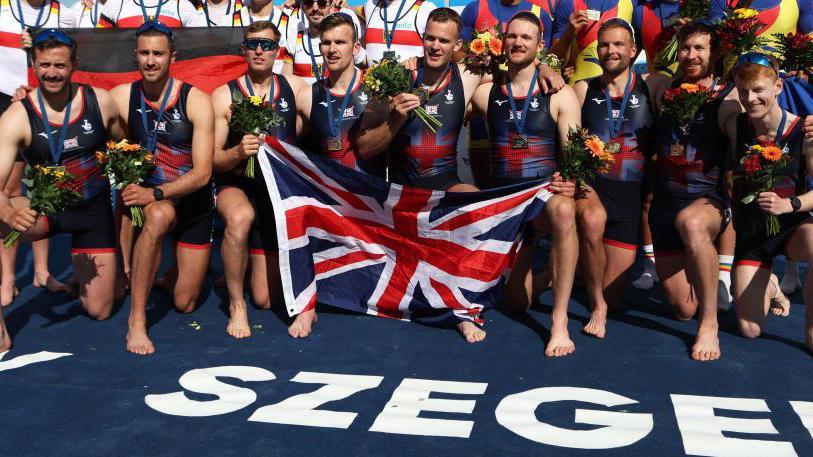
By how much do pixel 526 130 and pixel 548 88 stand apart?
1.18 ft

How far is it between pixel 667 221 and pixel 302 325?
9.61ft

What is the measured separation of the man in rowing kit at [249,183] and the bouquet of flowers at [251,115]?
0.06 m

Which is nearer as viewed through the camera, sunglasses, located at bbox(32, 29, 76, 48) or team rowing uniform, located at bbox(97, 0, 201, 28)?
sunglasses, located at bbox(32, 29, 76, 48)

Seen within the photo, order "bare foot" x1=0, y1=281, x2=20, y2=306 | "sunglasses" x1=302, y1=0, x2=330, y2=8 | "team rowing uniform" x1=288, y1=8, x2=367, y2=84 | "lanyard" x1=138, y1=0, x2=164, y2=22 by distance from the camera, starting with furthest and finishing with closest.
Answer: "lanyard" x1=138, y1=0, x2=164, y2=22 → "team rowing uniform" x1=288, y1=8, x2=367, y2=84 → "sunglasses" x1=302, y1=0, x2=330, y2=8 → "bare foot" x1=0, y1=281, x2=20, y2=306

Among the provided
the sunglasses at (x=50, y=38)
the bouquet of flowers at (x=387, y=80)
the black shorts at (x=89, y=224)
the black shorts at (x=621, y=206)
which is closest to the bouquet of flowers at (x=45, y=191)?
the black shorts at (x=89, y=224)

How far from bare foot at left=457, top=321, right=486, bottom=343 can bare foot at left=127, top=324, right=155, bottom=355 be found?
2.25m

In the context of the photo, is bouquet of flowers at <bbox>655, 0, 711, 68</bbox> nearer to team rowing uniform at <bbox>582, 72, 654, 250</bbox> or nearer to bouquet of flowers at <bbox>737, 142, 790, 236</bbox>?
team rowing uniform at <bbox>582, 72, 654, 250</bbox>

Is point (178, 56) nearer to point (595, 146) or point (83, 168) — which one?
point (83, 168)

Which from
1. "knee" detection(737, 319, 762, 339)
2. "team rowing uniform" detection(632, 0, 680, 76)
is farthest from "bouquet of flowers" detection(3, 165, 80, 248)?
"team rowing uniform" detection(632, 0, 680, 76)

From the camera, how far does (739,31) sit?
5.92 meters

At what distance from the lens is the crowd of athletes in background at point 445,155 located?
18.8ft

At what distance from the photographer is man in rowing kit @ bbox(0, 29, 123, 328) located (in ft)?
19.2

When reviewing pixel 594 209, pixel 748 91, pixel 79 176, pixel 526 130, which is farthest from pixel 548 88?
pixel 79 176

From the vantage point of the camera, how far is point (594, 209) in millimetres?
6008
